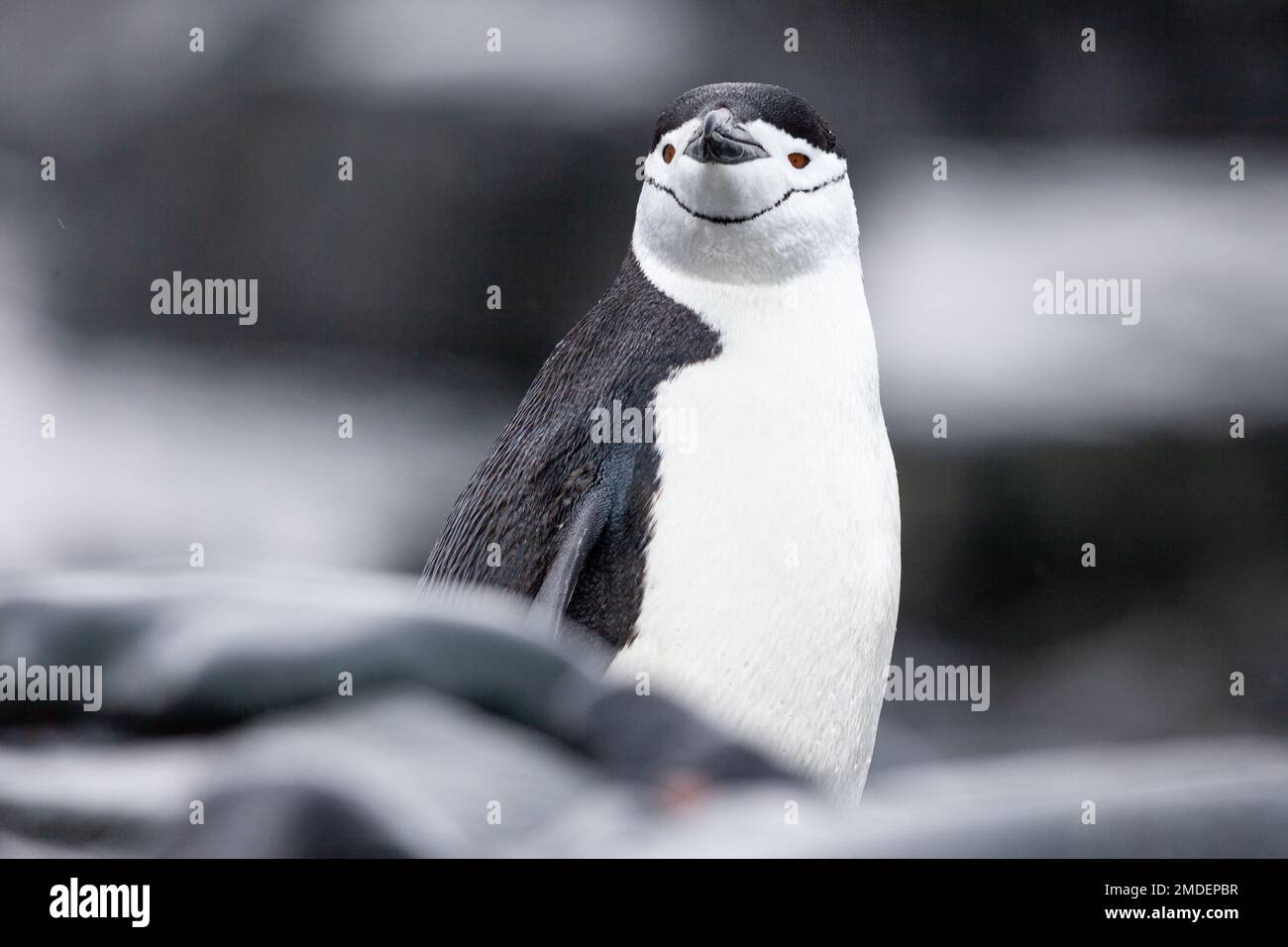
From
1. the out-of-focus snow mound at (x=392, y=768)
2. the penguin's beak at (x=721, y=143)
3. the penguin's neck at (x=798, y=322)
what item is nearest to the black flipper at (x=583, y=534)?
the penguin's neck at (x=798, y=322)

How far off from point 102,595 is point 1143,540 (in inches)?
56.8

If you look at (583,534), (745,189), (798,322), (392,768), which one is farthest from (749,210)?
(392,768)

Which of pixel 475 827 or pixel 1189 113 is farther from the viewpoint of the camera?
pixel 1189 113

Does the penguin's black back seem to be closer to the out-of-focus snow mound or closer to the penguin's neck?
the penguin's neck

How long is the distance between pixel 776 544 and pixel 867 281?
65cm

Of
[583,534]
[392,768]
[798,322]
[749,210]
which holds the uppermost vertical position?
[749,210]

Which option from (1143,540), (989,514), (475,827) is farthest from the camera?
(989,514)

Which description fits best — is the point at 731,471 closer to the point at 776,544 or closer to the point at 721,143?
the point at 776,544

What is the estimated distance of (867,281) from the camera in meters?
1.93

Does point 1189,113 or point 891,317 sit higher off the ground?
point 1189,113

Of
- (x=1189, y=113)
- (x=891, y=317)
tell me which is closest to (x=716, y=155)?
(x=891, y=317)

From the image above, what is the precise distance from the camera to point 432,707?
54 cm

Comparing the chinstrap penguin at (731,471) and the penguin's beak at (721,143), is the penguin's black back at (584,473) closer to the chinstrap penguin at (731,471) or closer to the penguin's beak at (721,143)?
the chinstrap penguin at (731,471)

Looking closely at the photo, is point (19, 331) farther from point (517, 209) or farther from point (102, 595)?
A: point (102, 595)
